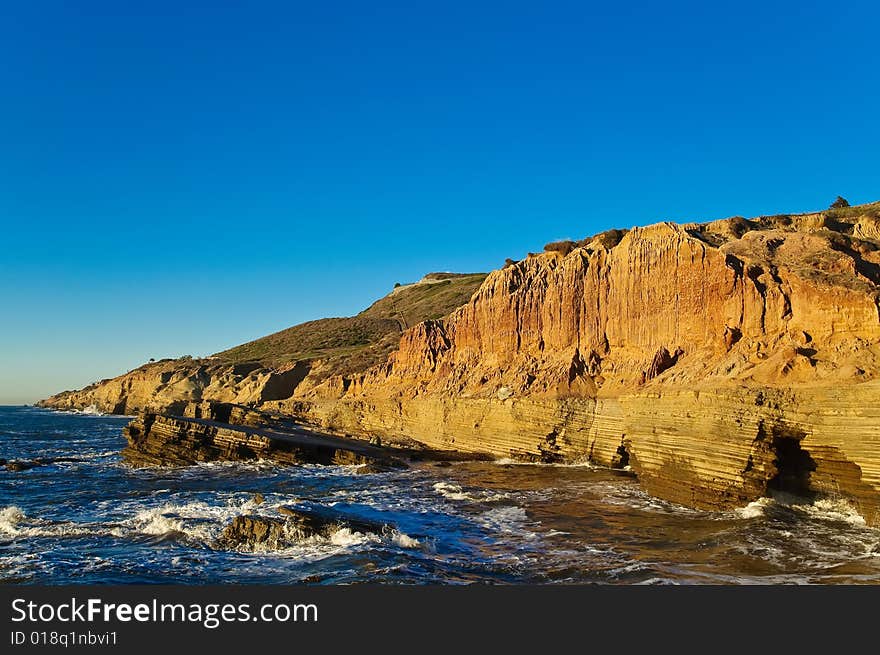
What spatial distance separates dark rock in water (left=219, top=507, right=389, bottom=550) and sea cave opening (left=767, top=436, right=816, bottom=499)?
10.8 metres

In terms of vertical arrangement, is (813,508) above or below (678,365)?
below

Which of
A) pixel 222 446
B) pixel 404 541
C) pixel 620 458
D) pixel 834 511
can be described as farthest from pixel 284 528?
pixel 222 446

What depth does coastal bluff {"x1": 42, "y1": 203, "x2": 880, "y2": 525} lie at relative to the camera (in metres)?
17.2

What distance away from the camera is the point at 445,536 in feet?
52.2

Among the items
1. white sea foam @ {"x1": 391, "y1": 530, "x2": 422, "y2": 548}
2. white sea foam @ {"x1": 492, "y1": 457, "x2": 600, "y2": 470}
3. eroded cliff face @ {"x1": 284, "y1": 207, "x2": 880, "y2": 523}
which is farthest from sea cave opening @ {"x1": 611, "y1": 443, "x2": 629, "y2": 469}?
white sea foam @ {"x1": 391, "y1": 530, "x2": 422, "y2": 548}

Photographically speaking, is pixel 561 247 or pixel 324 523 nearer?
pixel 324 523

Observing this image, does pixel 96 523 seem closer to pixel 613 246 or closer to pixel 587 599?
pixel 587 599

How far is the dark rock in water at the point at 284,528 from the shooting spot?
14.8 metres

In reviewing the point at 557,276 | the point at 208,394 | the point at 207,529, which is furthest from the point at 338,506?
the point at 208,394

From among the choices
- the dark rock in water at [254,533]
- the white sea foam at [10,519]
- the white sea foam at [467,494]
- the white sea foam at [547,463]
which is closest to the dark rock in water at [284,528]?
the dark rock in water at [254,533]

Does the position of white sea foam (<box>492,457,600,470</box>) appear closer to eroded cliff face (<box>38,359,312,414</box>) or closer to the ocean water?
the ocean water

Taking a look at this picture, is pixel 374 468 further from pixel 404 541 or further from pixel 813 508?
pixel 813 508

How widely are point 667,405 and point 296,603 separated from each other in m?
15.2

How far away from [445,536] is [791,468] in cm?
Result: 988
